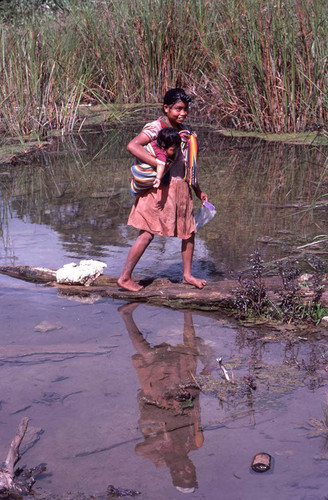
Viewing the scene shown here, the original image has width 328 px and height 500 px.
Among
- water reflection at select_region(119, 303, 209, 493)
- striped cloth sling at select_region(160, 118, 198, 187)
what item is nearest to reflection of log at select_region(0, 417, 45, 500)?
water reflection at select_region(119, 303, 209, 493)

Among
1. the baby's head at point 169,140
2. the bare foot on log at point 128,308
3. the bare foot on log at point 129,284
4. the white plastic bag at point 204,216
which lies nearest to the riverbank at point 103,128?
the white plastic bag at point 204,216

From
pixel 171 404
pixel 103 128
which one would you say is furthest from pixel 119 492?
pixel 103 128

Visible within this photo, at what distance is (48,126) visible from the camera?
9.90 m

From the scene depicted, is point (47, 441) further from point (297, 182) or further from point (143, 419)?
point (297, 182)

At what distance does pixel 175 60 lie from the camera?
10.4m

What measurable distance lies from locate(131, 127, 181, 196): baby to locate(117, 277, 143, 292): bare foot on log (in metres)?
0.55

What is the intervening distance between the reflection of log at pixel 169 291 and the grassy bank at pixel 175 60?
3762 millimetres

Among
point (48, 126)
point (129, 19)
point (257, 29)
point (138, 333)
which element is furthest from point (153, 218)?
point (129, 19)

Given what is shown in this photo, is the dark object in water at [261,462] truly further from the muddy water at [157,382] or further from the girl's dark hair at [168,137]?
the girl's dark hair at [168,137]

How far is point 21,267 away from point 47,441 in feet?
6.91

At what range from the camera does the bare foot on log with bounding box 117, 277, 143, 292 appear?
4.19m

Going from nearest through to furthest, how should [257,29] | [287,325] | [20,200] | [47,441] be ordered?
1. [47,441]
2. [287,325]
3. [20,200]
4. [257,29]

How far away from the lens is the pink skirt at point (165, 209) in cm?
417

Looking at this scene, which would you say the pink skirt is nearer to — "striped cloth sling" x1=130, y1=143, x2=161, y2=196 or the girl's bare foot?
"striped cloth sling" x1=130, y1=143, x2=161, y2=196
